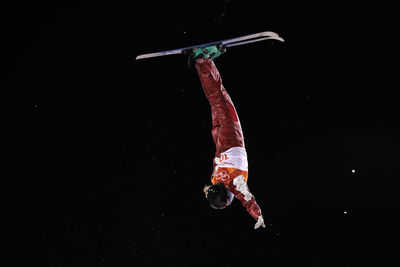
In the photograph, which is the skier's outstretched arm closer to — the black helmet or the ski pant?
the black helmet

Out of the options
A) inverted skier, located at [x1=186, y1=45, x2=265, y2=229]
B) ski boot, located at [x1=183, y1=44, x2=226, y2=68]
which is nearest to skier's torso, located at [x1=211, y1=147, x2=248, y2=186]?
inverted skier, located at [x1=186, y1=45, x2=265, y2=229]

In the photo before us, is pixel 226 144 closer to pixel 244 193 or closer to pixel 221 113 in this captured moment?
pixel 221 113

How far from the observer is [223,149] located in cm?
287

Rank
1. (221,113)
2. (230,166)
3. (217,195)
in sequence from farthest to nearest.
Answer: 1. (221,113)
2. (230,166)
3. (217,195)

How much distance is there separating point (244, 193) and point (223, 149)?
14.4 inches

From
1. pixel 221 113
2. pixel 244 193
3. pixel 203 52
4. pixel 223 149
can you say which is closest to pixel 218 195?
pixel 244 193

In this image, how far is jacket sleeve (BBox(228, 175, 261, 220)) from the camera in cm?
274

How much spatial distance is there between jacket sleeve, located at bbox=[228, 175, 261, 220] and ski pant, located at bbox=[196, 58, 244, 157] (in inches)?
10.4

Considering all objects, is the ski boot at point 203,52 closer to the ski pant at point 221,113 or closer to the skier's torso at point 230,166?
the ski pant at point 221,113

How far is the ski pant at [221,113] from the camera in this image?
112 inches

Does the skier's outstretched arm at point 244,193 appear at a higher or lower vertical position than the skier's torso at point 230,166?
lower

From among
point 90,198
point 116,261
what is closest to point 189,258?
point 116,261

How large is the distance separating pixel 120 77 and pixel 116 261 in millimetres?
1838

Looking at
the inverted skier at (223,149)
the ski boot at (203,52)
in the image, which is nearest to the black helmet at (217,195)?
the inverted skier at (223,149)
